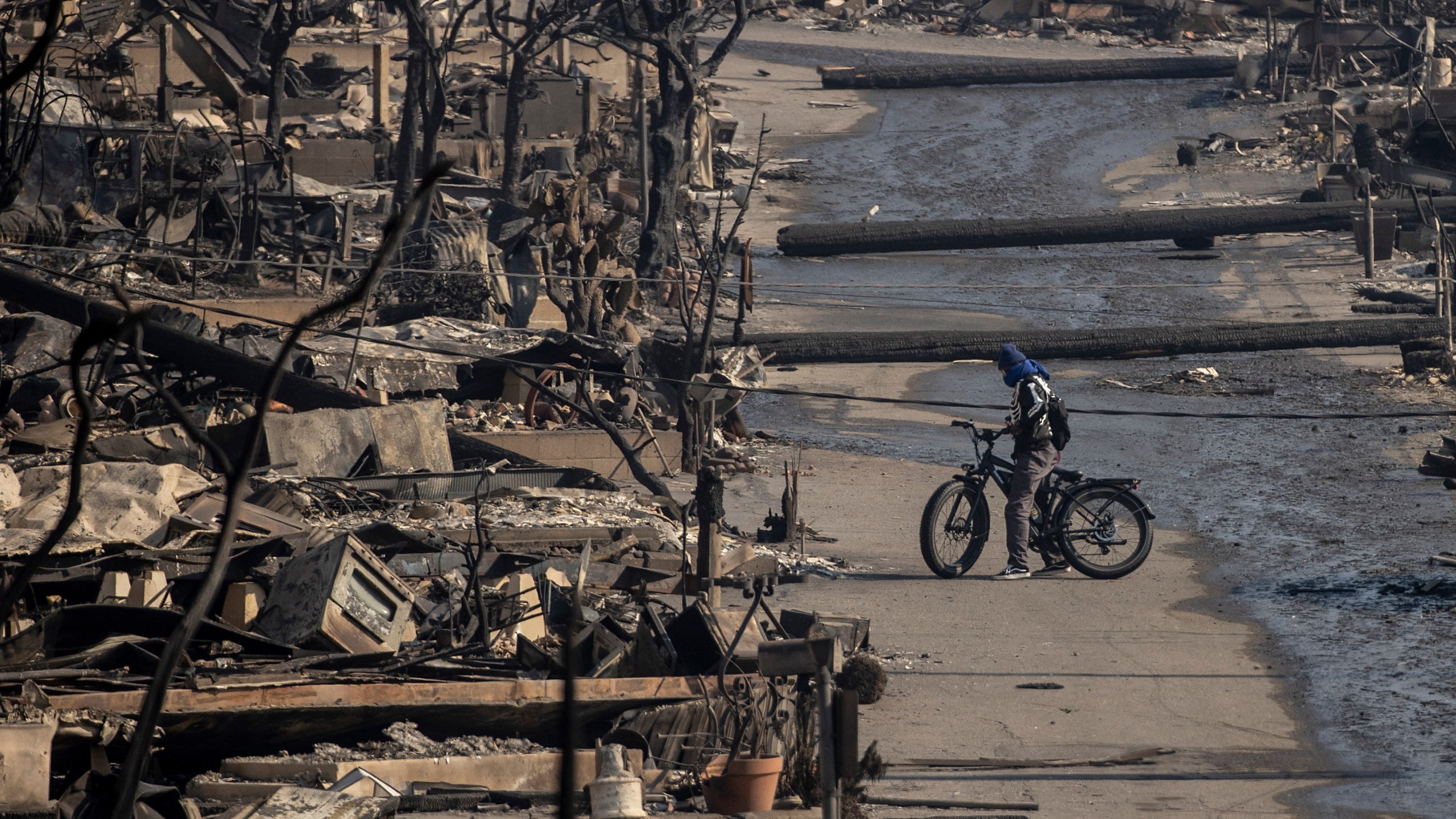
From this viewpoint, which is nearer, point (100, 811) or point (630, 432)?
point (100, 811)

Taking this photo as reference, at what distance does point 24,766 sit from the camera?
20.7 feet

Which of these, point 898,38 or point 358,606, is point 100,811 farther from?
point 898,38

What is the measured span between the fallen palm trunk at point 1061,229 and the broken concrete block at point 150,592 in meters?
18.3

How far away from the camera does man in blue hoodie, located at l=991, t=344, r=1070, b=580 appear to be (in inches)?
449

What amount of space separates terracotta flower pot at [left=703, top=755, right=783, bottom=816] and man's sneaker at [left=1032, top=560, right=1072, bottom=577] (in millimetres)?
5357

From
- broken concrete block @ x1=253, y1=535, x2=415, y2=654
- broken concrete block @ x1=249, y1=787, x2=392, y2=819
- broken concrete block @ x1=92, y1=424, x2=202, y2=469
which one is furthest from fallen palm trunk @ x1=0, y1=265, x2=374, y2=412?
broken concrete block @ x1=249, y1=787, x2=392, y2=819

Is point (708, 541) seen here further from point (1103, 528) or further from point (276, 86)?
point (276, 86)

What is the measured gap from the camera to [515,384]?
16938 millimetres

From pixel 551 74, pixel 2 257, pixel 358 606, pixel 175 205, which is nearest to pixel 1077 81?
pixel 551 74

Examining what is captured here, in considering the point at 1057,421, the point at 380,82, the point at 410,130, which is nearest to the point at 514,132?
the point at 410,130

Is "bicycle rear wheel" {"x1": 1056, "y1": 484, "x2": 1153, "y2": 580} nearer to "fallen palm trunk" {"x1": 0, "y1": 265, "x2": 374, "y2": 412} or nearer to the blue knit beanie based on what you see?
the blue knit beanie

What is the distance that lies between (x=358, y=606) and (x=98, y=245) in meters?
11.8

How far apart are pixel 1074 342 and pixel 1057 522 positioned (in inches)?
382

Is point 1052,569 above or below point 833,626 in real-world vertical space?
below
